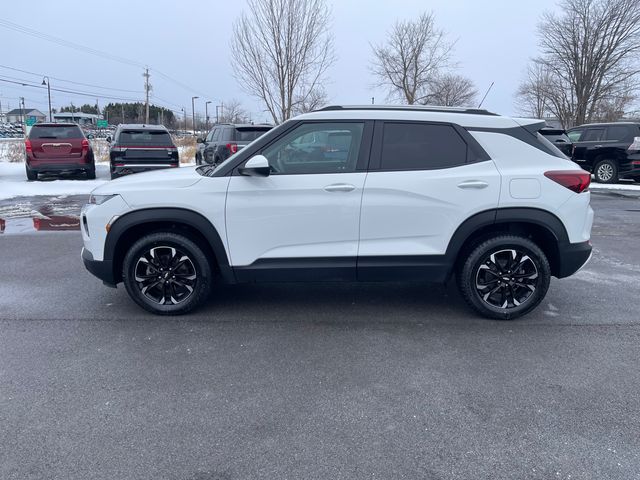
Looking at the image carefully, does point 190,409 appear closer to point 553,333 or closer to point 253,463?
point 253,463

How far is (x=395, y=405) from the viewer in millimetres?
3305

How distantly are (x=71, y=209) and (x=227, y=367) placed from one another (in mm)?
8831

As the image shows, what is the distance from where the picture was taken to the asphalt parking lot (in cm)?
276

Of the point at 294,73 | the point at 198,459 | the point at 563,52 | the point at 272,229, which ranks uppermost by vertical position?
the point at 563,52

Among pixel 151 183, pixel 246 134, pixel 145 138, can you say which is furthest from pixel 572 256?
pixel 145 138

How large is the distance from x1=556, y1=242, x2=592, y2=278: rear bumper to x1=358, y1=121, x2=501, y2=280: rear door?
30.7 inches

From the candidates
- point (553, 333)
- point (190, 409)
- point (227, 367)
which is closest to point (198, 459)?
point (190, 409)

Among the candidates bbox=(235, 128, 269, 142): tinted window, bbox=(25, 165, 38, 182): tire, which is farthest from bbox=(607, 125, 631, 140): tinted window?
bbox=(25, 165, 38, 182): tire

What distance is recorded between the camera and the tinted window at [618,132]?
1579 cm

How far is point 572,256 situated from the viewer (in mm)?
4676

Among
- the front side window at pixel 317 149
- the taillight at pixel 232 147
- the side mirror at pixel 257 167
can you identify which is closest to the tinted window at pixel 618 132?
the taillight at pixel 232 147

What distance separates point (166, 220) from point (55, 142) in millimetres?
12206

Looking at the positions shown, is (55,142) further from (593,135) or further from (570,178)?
(593,135)

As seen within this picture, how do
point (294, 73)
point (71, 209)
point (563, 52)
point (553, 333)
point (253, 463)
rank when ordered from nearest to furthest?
point (253, 463), point (553, 333), point (71, 209), point (294, 73), point (563, 52)
